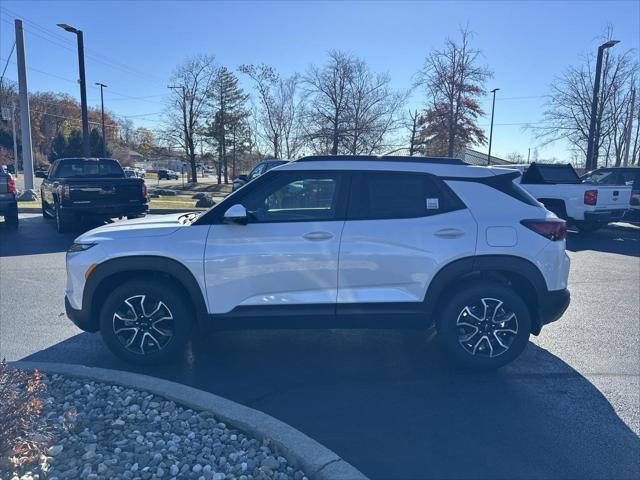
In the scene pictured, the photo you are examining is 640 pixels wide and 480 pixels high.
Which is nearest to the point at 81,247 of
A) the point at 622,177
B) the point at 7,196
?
the point at 7,196

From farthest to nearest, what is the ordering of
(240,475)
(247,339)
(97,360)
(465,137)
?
(465,137), (247,339), (97,360), (240,475)

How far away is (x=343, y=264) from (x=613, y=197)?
11263 mm

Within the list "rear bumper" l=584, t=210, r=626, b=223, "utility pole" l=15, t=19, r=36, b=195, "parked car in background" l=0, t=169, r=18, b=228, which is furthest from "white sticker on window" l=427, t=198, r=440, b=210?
"utility pole" l=15, t=19, r=36, b=195

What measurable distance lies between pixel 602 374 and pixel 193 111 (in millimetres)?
42280

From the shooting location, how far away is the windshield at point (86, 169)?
13633 mm

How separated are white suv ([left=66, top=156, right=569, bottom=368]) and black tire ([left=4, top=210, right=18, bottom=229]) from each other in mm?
10336

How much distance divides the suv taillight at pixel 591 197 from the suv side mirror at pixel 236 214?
1122 centimetres

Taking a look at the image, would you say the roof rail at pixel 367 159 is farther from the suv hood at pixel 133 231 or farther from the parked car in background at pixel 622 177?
the parked car in background at pixel 622 177

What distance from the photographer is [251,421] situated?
3250 millimetres

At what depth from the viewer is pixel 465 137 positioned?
32.5m

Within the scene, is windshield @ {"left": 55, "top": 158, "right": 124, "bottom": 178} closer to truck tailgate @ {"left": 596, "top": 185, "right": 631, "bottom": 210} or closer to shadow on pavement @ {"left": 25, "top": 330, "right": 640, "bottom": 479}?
shadow on pavement @ {"left": 25, "top": 330, "right": 640, "bottom": 479}

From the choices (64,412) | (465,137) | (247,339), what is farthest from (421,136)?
(64,412)

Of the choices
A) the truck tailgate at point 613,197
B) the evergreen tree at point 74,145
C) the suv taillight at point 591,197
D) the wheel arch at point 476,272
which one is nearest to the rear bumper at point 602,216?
the truck tailgate at point 613,197

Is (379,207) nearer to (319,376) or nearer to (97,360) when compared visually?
(319,376)
